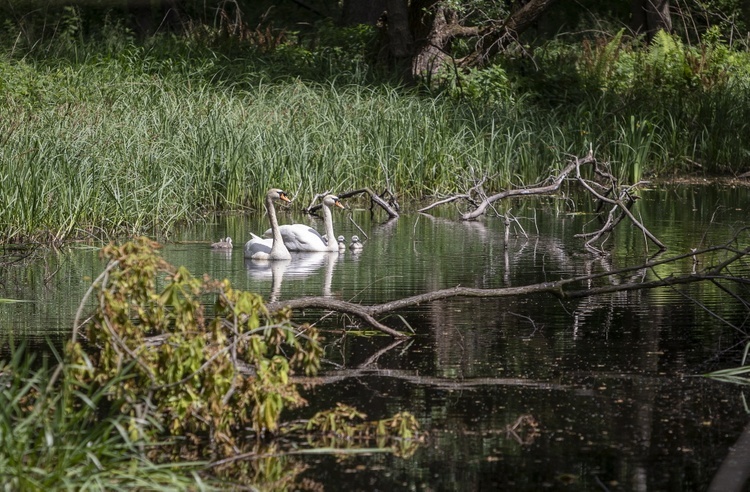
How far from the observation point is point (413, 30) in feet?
Result: 79.7

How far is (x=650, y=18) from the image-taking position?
27.5 meters

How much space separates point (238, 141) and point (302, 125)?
154cm

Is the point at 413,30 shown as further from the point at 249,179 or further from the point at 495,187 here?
the point at 249,179

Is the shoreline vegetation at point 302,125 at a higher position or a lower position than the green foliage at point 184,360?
higher

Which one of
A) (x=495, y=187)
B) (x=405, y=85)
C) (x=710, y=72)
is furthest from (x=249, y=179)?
(x=710, y=72)

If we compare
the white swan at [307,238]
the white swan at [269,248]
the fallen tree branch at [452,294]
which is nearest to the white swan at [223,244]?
the white swan at [269,248]

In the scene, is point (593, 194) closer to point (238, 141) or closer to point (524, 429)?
point (238, 141)

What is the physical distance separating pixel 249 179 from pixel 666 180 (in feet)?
24.0

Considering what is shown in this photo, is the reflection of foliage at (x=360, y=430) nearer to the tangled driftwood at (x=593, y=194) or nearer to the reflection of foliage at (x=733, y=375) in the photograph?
the reflection of foliage at (x=733, y=375)

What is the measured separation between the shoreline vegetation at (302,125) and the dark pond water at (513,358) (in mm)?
1053

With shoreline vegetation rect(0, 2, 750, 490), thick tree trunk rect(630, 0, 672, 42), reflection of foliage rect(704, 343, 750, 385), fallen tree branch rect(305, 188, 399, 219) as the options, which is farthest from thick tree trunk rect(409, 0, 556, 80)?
reflection of foliage rect(704, 343, 750, 385)

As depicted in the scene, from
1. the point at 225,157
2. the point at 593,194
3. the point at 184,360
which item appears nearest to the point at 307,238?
the point at 593,194

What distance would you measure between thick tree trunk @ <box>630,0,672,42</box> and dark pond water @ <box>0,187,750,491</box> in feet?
45.7

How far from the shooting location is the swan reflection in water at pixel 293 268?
10.8 m
